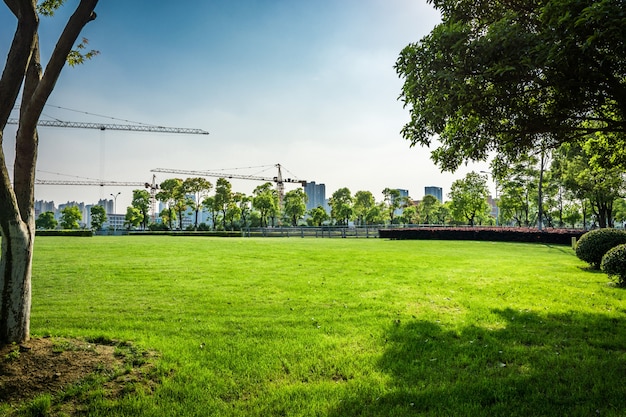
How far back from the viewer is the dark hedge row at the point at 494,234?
26.3 metres

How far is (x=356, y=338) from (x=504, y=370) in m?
1.98

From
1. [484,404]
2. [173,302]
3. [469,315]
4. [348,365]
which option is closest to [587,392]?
[484,404]

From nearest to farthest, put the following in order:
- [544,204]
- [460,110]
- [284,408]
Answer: [284,408], [460,110], [544,204]

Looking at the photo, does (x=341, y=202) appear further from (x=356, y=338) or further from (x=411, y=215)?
(x=356, y=338)

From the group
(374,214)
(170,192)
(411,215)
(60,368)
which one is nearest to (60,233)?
(170,192)

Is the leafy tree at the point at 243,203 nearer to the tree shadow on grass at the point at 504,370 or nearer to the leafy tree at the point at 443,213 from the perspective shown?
the leafy tree at the point at 443,213

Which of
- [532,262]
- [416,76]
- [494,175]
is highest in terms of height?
[416,76]

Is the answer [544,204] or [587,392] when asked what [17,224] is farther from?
[544,204]

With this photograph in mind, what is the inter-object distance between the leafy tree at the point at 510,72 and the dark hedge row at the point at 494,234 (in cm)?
2219

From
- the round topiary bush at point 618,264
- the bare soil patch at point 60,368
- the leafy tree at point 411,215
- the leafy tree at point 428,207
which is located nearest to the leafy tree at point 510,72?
the round topiary bush at point 618,264

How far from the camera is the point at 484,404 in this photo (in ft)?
11.8

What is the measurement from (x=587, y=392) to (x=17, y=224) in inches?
258

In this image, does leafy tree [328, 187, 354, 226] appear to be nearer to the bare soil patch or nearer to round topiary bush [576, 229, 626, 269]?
round topiary bush [576, 229, 626, 269]

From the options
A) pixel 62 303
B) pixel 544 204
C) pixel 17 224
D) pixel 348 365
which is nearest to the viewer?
pixel 17 224
